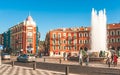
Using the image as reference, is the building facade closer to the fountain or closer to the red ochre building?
the red ochre building

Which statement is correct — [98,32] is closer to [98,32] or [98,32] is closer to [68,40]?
[98,32]

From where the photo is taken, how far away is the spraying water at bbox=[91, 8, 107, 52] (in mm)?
71000

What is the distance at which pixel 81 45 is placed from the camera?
140000mm

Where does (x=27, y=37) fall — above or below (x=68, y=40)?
above

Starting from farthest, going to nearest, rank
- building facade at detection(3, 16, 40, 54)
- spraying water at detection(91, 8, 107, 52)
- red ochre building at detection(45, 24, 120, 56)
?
building facade at detection(3, 16, 40, 54)
red ochre building at detection(45, 24, 120, 56)
spraying water at detection(91, 8, 107, 52)

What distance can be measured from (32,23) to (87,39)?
26.0 metres

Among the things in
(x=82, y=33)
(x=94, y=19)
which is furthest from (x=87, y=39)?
(x=94, y=19)

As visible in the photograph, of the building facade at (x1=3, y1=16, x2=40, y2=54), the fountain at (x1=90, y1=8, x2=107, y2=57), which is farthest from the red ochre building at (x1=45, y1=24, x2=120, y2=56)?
the fountain at (x1=90, y1=8, x2=107, y2=57)

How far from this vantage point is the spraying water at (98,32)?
71000mm

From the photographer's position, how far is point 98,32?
238ft

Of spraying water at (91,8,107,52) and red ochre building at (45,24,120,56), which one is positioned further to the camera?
red ochre building at (45,24,120,56)

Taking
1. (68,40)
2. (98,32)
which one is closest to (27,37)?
(68,40)

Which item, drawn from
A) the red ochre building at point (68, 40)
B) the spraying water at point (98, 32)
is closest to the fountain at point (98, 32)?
the spraying water at point (98, 32)

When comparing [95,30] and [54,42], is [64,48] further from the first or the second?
[95,30]
